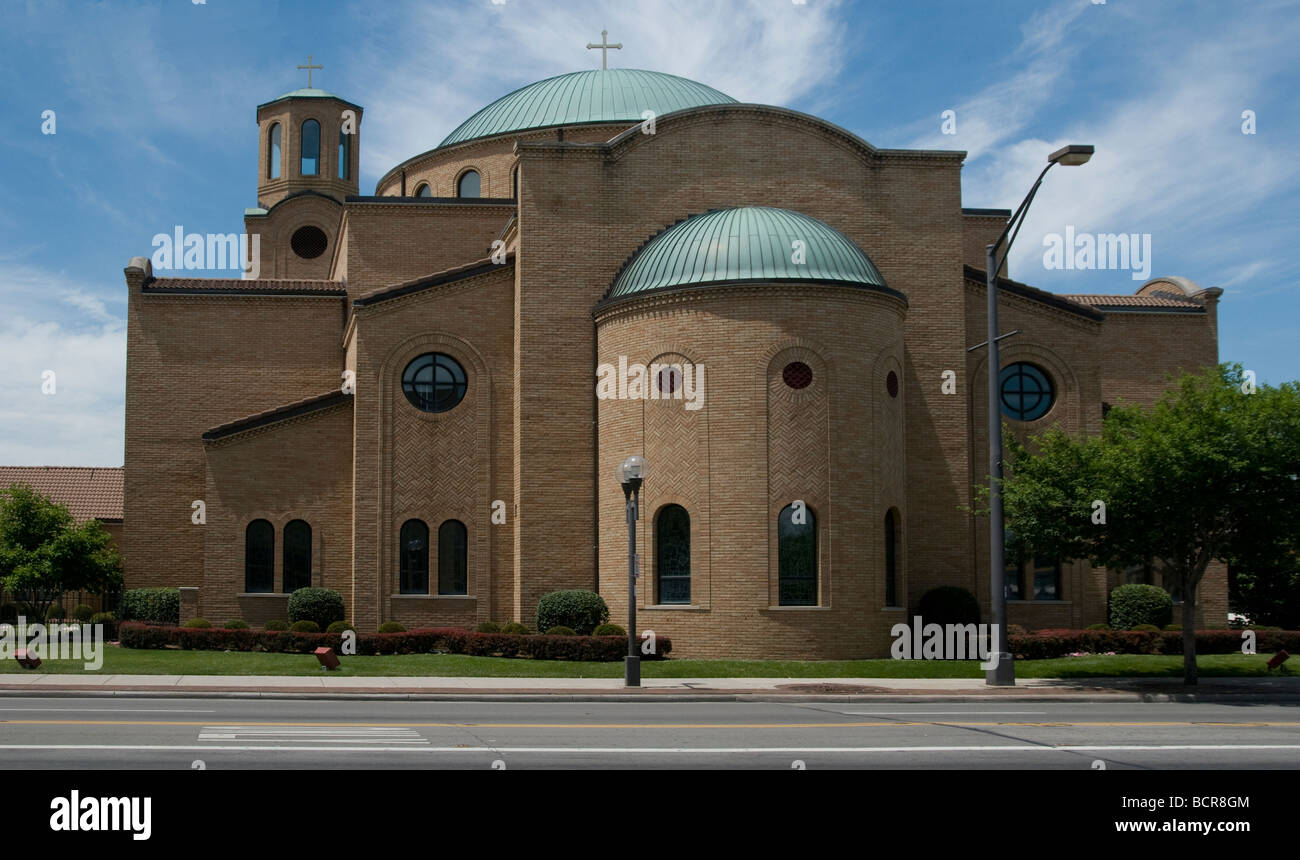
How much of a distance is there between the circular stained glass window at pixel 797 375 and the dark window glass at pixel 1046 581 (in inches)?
376

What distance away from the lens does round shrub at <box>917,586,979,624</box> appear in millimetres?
32281

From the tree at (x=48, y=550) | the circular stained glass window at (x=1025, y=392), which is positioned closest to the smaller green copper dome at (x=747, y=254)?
the circular stained glass window at (x=1025, y=392)

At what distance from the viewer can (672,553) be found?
30.7m

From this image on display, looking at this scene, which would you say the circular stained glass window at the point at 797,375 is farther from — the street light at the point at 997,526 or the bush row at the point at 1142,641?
the bush row at the point at 1142,641

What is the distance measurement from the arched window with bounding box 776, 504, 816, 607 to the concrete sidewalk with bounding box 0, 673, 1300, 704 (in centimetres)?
415

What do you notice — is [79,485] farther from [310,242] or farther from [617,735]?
[617,735]

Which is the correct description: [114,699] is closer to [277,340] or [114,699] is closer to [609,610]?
[609,610]

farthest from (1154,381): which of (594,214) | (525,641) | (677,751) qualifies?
(677,751)

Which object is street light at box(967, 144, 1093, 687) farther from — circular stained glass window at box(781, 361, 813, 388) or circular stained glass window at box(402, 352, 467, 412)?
circular stained glass window at box(402, 352, 467, 412)

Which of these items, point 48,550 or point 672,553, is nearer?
point 672,553

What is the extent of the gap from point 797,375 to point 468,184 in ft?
58.9

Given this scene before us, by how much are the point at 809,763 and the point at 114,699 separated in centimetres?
1282

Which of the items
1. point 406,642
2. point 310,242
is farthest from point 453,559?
point 310,242

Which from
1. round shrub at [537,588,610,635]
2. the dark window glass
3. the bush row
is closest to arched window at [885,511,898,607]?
the bush row
